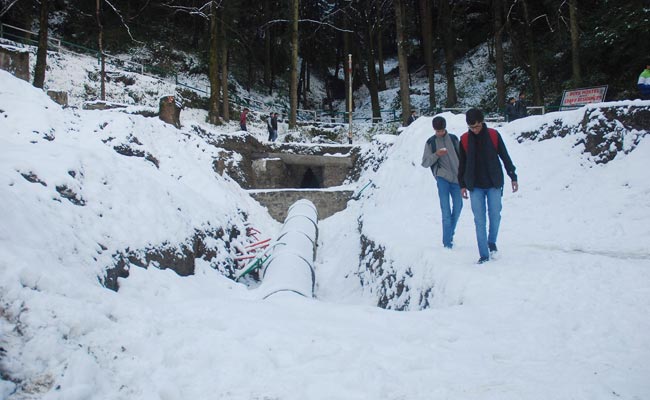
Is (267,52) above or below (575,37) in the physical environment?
above

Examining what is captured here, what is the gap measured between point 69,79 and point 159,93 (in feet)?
13.9

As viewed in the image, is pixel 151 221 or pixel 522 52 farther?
pixel 522 52

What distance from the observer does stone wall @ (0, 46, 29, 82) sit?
1254 cm

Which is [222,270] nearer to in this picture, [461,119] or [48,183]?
[48,183]

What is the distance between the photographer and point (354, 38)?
31766 mm

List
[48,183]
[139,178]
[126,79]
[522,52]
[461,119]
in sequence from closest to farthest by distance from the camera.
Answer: [48,183], [139,178], [461,119], [126,79], [522,52]

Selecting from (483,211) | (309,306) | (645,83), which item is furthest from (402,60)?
(309,306)

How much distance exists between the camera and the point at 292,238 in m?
8.55

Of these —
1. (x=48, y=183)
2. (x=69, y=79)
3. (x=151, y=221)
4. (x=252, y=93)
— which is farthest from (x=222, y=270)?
(x=252, y=93)

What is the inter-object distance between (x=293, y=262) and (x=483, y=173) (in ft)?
10.2

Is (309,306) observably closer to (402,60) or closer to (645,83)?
(645,83)

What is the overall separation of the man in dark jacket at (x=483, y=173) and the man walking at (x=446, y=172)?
0.74 meters

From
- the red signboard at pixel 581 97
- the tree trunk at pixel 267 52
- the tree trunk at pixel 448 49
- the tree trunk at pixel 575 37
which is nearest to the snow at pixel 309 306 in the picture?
the red signboard at pixel 581 97

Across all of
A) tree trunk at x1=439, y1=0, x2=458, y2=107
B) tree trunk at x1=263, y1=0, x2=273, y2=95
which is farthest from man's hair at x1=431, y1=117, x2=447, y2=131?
tree trunk at x1=263, y1=0, x2=273, y2=95
